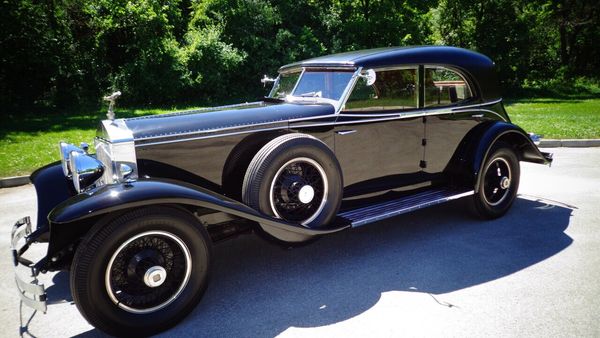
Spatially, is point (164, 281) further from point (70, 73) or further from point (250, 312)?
point (70, 73)

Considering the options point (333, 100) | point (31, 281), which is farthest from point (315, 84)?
point (31, 281)

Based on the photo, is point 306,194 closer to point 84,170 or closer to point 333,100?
point 333,100

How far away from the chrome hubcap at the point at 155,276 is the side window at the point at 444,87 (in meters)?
3.22

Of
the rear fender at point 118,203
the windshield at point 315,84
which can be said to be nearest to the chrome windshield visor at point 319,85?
the windshield at point 315,84

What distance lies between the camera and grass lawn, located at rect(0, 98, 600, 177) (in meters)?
8.24

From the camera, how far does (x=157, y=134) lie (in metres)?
3.56

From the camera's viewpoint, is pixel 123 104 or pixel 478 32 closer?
pixel 123 104

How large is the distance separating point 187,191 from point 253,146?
106cm

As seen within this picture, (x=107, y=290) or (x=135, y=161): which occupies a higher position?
(x=135, y=161)

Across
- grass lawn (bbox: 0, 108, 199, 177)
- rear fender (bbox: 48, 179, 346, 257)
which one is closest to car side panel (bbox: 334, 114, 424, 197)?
rear fender (bbox: 48, 179, 346, 257)

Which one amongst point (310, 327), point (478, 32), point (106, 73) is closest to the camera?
point (310, 327)

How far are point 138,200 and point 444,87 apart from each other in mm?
3545

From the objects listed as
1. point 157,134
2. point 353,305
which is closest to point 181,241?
point 157,134

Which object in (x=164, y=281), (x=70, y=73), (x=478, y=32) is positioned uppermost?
(x=478, y=32)
